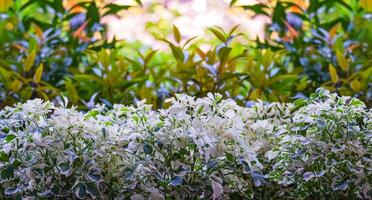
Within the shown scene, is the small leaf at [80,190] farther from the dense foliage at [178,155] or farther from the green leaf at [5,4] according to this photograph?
the green leaf at [5,4]

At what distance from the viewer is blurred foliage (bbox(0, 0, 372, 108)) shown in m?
2.59

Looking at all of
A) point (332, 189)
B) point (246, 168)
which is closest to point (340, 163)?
point (332, 189)

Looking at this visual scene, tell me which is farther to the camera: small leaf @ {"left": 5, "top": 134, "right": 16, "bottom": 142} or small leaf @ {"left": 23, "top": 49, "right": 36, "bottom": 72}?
small leaf @ {"left": 23, "top": 49, "right": 36, "bottom": 72}

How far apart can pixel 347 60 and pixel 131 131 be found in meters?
1.49

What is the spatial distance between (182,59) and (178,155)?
0.99 m

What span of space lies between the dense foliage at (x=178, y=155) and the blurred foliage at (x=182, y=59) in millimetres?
710

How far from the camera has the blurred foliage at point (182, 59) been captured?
259 cm

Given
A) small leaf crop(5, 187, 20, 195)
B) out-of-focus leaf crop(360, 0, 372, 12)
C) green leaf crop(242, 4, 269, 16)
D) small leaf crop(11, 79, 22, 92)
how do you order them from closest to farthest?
small leaf crop(5, 187, 20, 195)
small leaf crop(11, 79, 22, 92)
green leaf crop(242, 4, 269, 16)
out-of-focus leaf crop(360, 0, 372, 12)

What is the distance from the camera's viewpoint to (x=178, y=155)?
5.54 feet

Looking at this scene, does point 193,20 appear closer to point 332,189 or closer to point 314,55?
point 314,55

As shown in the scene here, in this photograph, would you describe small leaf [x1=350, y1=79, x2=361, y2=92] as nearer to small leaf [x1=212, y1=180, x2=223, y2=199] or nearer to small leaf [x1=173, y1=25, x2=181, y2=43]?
small leaf [x1=173, y1=25, x2=181, y2=43]

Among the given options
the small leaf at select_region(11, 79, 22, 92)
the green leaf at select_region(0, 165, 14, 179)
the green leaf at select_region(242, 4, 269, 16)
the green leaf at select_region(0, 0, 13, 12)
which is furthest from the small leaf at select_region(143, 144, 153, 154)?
the green leaf at select_region(0, 0, 13, 12)

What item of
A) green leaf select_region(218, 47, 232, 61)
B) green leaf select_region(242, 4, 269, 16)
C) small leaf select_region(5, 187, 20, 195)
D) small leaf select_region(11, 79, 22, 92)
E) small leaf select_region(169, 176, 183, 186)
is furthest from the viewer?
green leaf select_region(242, 4, 269, 16)

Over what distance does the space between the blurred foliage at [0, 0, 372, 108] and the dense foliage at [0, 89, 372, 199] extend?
710mm
